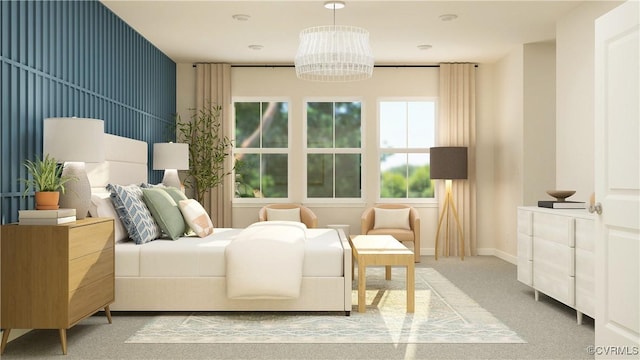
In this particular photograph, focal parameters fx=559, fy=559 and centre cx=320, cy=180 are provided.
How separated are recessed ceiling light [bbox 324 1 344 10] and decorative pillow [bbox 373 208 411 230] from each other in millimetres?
3029

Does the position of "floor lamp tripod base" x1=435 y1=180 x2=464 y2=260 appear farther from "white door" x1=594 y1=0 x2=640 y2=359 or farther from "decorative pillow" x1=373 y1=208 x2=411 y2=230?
"white door" x1=594 y1=0 x2=640 y2=359

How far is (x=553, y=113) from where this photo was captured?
6.87m

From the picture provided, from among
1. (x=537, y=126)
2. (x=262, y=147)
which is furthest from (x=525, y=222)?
(x=262, y=147)

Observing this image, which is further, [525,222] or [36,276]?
[525,222]

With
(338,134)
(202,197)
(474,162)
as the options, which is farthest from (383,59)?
(202,197)

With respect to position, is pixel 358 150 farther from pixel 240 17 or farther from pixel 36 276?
pixel 36 276

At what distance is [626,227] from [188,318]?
9.82ft

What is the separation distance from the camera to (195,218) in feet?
16.2

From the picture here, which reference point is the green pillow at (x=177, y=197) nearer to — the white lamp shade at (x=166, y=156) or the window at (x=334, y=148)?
the white lamp shade at (x=166, y=156)

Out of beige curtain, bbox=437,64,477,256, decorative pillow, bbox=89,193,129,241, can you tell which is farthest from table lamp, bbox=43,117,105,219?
beige curtain, bbox=437,64,477,256

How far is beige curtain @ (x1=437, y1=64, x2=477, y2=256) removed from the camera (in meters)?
7.85

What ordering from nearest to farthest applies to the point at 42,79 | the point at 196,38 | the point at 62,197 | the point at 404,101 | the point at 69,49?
the point at 62,197 → the point at 42,79 → the point at 69,49 → the point at 196,38 → the point at 404,101

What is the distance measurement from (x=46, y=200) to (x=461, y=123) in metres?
5.82

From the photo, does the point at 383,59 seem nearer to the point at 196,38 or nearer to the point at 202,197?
the point at 196,38
